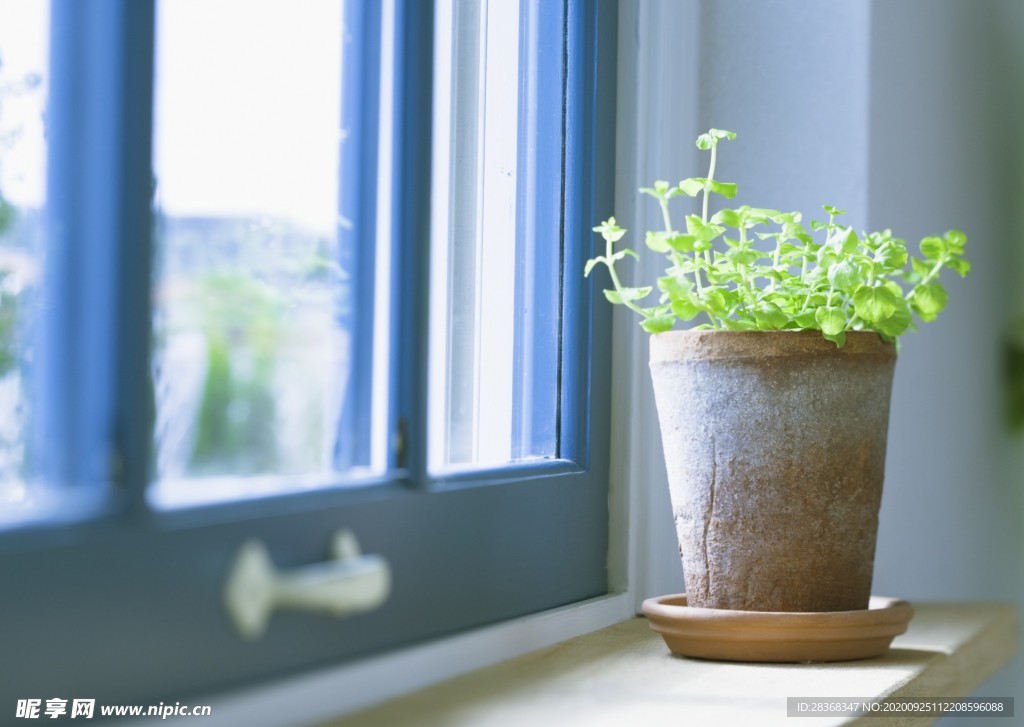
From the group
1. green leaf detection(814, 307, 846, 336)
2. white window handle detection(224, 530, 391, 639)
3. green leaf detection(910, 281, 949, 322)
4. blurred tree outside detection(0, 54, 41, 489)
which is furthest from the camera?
green leaf detection(910, 281, 949, 322)

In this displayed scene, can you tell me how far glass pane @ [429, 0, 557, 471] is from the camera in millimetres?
1003

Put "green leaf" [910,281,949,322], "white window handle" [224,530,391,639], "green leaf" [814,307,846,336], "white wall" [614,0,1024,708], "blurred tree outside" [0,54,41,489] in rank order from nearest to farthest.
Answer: "blurred tree outside" [0,54,41,489] → "white window handle" [224,530,391,639] → "green leaf" [814,307,846,336] → "green leaf" [910,281,949,322] → "white wall" [614,0,1024,708]

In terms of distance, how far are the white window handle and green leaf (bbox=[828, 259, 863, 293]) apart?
1.59ft

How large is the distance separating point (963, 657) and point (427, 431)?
60 cm

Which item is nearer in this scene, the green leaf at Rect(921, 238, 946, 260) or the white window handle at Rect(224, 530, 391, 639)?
the white window handle at Rect(224, 530, 391, 639)

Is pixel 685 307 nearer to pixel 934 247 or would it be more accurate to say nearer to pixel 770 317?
pixel 770 317

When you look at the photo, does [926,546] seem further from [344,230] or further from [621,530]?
[344,230]

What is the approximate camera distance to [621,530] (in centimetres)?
122

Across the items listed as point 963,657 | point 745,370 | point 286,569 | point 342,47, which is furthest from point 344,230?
point 963,657

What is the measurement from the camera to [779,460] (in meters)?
0.98

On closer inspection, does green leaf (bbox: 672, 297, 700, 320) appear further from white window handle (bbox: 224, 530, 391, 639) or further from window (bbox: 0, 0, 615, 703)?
white window handle (bbox: 224, 530, 391, 639)

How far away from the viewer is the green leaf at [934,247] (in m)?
1.11

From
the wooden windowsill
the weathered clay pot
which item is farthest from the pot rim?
the wooden windowsill

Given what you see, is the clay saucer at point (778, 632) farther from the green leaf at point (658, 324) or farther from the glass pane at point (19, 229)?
the glass pane at point (19, 229)
